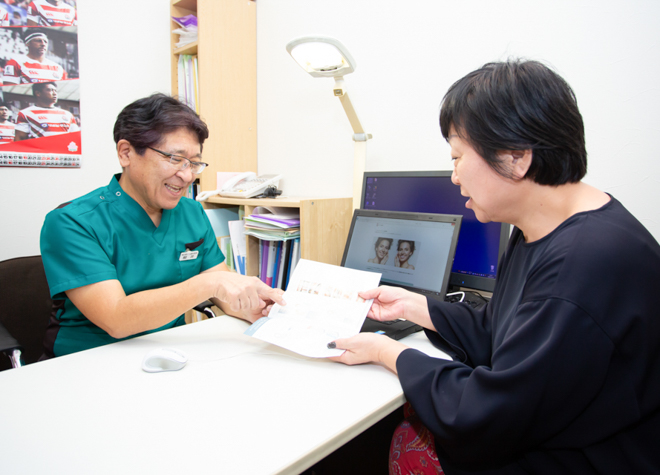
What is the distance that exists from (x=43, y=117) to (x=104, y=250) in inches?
50.2

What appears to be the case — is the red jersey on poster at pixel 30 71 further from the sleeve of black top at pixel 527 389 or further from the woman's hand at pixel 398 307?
the sleeve of black top at pixel 527 389

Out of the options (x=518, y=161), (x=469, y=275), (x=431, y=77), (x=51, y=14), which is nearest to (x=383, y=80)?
(x=431, y=77)

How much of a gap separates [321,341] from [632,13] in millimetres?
1452

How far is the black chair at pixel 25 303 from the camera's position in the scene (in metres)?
1.24

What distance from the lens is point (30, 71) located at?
179cm

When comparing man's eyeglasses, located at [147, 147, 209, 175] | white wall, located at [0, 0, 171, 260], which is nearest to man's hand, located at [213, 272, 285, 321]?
man's eyeglasses, located at [147, 147, 209, 175]

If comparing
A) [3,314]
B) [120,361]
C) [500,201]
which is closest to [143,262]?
[120,361]

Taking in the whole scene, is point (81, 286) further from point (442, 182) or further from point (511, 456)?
point (442, 182)

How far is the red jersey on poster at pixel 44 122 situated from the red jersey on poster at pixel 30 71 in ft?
0.43

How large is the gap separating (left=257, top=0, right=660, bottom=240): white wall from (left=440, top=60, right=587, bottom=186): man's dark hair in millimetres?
775

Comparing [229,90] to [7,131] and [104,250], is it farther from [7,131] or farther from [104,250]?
[104,250]

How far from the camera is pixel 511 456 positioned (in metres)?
0.71

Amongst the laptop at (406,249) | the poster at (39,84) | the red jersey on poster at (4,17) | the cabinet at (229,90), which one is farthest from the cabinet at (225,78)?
the laptop at (406,249)

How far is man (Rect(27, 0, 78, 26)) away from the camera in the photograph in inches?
70.4
